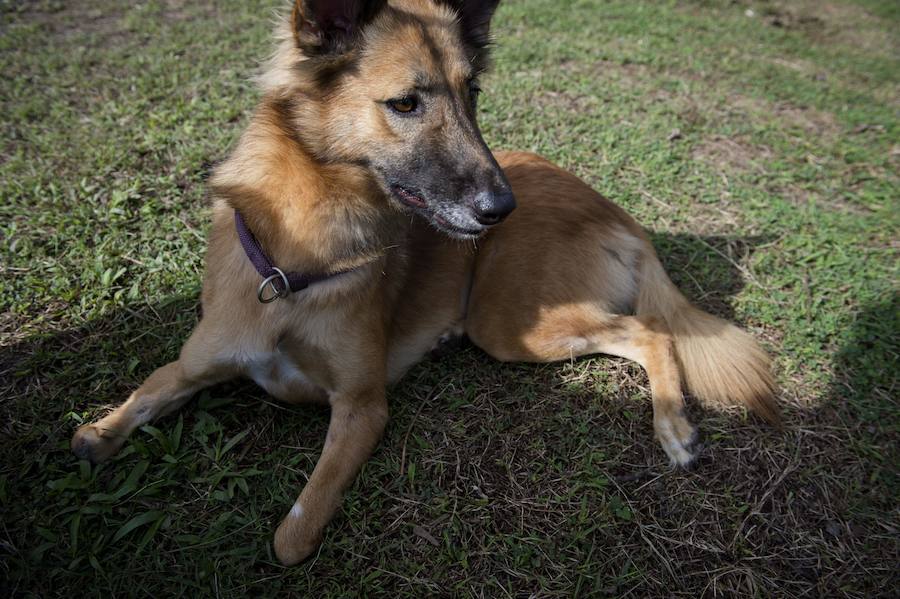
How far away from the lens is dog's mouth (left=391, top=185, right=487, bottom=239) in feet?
7.39

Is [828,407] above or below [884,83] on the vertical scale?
below

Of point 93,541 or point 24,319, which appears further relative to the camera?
point 24,319

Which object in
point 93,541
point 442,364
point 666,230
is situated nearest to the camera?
point 93,541

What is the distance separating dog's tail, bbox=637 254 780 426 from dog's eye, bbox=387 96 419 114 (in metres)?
1.76

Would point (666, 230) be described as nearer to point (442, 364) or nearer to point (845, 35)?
point (442, 364)

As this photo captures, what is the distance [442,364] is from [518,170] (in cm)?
131

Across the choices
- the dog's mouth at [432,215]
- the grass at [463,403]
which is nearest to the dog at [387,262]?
the dog's mouth at [432,215]

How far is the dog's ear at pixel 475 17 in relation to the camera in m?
2.58

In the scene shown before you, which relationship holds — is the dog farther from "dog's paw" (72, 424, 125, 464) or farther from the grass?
the grass

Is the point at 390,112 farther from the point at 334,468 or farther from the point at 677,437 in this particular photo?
the point at 677,437

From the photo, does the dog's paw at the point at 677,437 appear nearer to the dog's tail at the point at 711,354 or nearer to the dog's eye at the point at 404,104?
the dog's tail at the point at 711,354

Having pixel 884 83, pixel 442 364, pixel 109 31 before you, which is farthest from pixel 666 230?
pixel 109 31

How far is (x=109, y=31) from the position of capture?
5.47 m

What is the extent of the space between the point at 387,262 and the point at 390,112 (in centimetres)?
76
